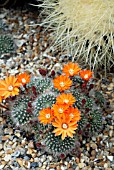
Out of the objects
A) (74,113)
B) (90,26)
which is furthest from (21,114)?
(90,26)

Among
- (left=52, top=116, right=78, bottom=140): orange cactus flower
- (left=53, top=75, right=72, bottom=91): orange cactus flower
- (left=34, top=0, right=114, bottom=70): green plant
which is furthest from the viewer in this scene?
(left=34, top=0, right=114, bottom=70): green plant

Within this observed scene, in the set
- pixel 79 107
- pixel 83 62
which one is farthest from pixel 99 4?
pixel 79 107

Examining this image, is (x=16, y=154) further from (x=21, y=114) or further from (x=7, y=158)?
(x=21, y=114)

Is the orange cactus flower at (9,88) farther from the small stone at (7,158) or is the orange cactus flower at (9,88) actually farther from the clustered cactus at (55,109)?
the small stone at (7,158)

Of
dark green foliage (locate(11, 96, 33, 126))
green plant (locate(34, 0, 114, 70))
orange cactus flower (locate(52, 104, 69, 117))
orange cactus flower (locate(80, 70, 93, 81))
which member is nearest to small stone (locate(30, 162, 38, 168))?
dark green foliage (locate(11, 96, 33, 126))

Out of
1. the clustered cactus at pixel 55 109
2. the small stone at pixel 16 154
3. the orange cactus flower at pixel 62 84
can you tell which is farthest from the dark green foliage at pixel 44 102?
the small stone at pixel 16 154

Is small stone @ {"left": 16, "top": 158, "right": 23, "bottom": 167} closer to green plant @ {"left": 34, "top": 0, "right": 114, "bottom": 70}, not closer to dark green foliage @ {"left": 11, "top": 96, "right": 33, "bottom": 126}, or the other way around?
dark green foliage @ {"left": 11, "top": 96, "right": 33, "bottom": 126}

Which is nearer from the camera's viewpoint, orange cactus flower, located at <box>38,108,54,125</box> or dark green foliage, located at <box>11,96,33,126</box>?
orange cactus flower, located at <box>38,108,54,125</box>
